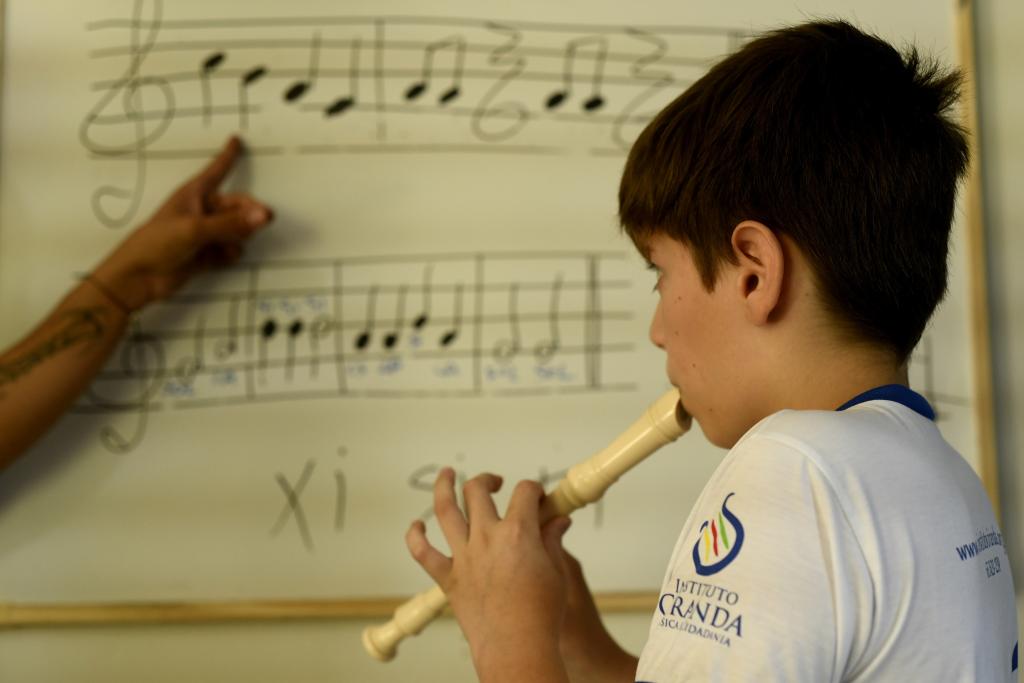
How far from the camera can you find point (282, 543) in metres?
1.08

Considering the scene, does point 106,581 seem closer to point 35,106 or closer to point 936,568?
point 35,106

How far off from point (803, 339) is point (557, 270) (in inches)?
21.8

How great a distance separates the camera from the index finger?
109 centimetres

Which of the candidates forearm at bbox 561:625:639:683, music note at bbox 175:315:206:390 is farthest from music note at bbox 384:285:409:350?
forearm at bbox 561:625:639:683

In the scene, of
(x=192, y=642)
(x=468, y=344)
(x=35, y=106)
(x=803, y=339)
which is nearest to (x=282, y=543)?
(x=192, y=642)

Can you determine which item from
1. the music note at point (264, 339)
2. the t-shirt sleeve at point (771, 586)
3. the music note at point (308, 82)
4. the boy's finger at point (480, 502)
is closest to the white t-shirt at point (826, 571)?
the t-shirt sleeve at point (771, 586)

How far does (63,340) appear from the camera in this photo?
1.06 metres

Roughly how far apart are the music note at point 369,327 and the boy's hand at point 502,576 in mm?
348

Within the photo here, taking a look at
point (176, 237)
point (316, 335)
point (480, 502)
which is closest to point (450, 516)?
point (480, 502)

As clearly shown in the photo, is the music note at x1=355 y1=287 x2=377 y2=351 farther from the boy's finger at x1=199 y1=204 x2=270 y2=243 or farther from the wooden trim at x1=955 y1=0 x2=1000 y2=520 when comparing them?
the wooden trim at x1=955 y1=0 x2=1000 y2=520

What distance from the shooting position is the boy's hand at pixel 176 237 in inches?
42.0

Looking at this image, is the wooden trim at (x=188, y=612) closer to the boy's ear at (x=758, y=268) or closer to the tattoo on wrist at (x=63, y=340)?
the tattoo on wrist at (x=63, y=340)

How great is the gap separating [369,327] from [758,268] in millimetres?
617

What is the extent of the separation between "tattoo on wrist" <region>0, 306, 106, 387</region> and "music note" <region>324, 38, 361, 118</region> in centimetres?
36
